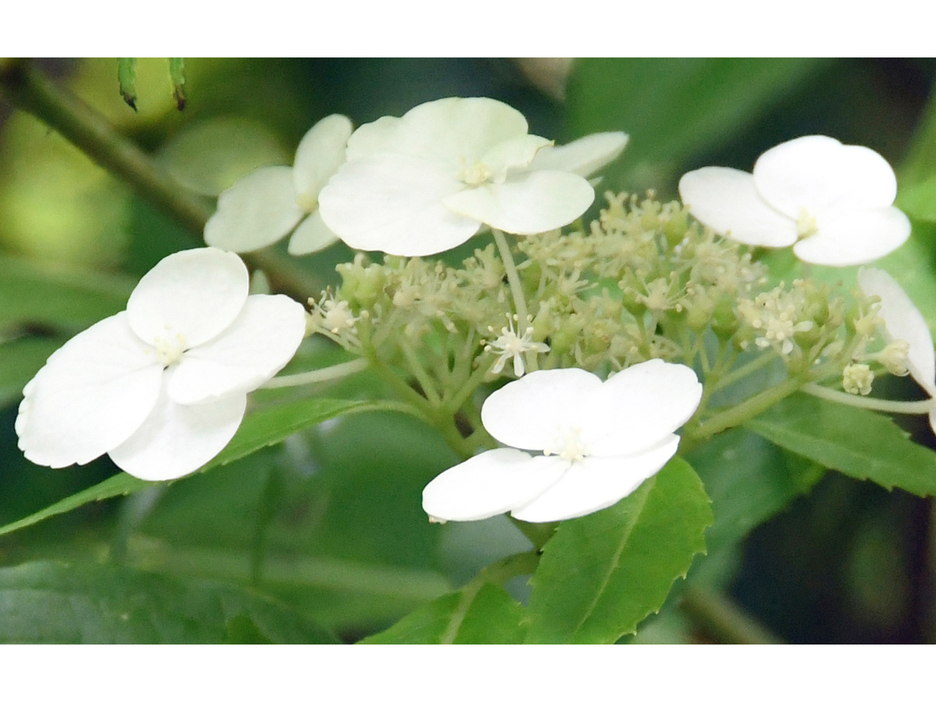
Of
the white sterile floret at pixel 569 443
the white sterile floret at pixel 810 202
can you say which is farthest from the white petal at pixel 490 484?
the white sterile floret at pixel 810 202

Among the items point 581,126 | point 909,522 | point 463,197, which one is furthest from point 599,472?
point 909,522

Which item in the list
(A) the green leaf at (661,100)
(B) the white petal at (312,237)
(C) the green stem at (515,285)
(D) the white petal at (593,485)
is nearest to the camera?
(D) the white petal at (593,485)

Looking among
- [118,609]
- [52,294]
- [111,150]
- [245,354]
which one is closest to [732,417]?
[245,354]

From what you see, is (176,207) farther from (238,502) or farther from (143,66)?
(238,502)

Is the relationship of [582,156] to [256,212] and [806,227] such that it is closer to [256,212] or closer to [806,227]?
[806,227]

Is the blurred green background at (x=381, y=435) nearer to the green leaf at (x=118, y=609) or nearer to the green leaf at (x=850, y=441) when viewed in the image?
the green leaf at (x=118, y=609)
